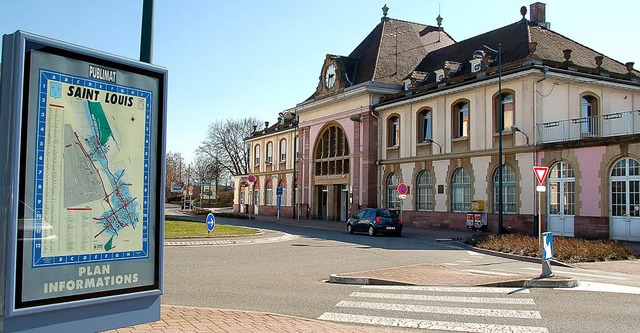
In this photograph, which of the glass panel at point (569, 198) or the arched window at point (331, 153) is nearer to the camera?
the glass panel at point (569, 198)

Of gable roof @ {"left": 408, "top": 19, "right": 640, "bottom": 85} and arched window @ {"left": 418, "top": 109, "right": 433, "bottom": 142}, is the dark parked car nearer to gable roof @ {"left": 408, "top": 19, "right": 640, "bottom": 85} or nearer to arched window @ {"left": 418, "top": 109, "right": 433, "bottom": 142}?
arched window @ {"left": 418, "top": 109, "right": 433, "bottom": 142}

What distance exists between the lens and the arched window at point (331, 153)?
154ft

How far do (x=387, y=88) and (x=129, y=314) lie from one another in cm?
3983

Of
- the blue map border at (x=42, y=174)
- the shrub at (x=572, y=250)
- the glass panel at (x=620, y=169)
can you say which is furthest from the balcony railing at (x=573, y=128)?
the blue map border at (x=42, y=174)

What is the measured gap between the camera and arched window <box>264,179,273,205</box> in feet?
200

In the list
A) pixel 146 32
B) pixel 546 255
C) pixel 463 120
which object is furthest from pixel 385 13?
pixel 146 32

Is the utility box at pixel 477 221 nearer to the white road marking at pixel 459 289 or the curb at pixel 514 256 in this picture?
the curb at pixel 514 256

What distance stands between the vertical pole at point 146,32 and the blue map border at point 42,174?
1.05m

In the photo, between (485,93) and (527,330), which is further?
(485,93)

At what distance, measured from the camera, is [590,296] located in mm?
10930

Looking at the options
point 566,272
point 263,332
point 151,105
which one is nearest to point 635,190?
point 566,272

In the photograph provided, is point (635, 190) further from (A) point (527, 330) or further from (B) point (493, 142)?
(A) point (527, 330)

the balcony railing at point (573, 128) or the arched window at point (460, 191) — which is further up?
the balcony railing at point (573, 128)

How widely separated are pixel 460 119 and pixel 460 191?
14.4ft
